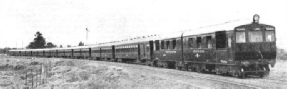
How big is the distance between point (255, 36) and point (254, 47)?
0.58 meters

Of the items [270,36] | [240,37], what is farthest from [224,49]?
[270,36]

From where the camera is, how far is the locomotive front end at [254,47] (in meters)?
14.5

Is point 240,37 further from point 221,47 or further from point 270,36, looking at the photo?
point 270,36

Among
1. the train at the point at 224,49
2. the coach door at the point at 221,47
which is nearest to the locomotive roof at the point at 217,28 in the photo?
the train at the point at 224,49

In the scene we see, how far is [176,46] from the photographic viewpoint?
842 inches

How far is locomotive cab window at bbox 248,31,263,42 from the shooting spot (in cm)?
1484

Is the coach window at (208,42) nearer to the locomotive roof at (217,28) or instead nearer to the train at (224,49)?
the train at (224,49)

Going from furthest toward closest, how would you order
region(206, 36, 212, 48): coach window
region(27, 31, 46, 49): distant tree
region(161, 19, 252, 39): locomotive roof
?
region(27, 31, 46, 49): distant tree, region(206, 36, 212, 48): coach window, region(161, 19, 252, 39): locomotive roof

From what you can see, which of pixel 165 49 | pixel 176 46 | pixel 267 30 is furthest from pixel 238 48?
pixel 165 49

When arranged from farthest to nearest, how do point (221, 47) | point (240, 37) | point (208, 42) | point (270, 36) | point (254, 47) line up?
point (208, 42) < point (221, 47) < point (270, 36) < point (254, 47) < point (240, 37)

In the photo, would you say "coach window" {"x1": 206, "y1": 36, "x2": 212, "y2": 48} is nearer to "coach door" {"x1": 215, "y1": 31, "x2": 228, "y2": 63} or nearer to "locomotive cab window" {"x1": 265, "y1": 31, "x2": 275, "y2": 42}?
"coach door" {"x1": 215, "y1": 31, "x2": 228, "y2": 63}

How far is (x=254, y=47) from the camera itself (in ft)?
48.5

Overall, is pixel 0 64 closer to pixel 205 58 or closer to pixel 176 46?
pixel 176 46

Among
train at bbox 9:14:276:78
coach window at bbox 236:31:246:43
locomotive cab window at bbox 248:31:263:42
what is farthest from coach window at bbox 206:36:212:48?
locomotive cab window at bbox 248:31:263:42
